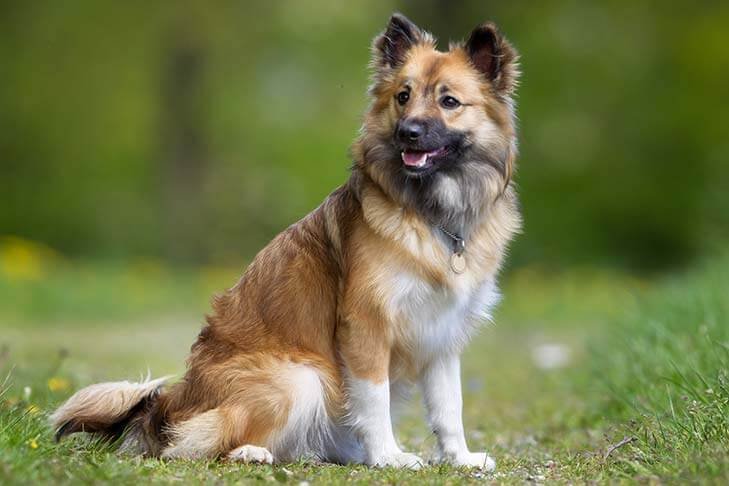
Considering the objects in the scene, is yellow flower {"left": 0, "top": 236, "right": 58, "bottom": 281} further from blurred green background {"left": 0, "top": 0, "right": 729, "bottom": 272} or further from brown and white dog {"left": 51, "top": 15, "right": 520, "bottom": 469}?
brown and white dog {"left": 51, "top": 15, "right": 520, "bottom": 469}

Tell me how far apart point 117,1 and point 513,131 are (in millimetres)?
14806

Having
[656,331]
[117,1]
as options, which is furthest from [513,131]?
[117,1]

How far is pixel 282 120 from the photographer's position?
67.9ft

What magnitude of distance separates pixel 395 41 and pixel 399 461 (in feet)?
6.64

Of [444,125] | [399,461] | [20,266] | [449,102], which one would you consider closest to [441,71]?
[449,102]

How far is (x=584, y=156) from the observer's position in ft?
61.3

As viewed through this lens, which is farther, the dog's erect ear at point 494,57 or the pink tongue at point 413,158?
the dog's erect ear at point 494,57

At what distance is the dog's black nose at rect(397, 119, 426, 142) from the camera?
198 inches

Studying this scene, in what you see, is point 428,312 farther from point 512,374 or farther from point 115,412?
point 512,374

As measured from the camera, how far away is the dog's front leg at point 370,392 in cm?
498

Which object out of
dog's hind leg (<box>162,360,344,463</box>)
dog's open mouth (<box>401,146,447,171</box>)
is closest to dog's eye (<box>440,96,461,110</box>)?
dog's open mouth (<box>401,146,447,171</box>)

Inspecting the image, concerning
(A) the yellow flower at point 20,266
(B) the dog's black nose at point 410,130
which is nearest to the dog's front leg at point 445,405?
(B) the dog's black nose at point 410,130

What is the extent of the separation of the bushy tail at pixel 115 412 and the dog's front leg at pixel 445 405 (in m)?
1.26

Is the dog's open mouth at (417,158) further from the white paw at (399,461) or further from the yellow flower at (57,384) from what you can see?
the yellow flower at (57,384)
